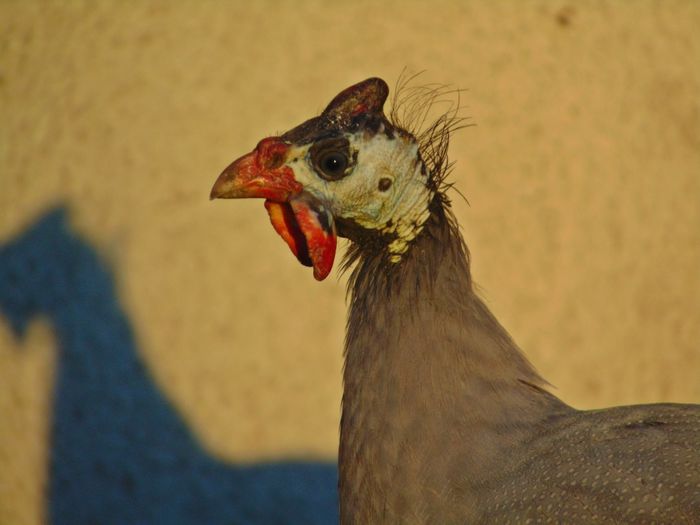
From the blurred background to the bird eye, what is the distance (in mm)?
2087

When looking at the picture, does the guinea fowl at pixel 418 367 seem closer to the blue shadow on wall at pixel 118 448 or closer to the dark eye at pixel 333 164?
the dark eye at pixel 333 164

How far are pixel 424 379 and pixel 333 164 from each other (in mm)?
558

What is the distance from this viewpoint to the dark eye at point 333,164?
2.57m

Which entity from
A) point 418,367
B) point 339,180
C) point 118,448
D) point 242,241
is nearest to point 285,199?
point 339,180

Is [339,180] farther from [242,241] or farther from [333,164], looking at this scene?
[242,241]

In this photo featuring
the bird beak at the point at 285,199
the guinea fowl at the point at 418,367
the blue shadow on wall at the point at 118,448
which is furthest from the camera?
the blue shadow on wall at the point at 118,448

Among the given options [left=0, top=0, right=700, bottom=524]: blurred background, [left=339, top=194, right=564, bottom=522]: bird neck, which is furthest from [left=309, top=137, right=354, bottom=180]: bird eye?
[left=0, top=0, right=700, bottom=524]: blurred background

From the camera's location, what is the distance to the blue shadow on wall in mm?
4668

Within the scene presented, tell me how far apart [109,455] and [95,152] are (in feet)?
4.46

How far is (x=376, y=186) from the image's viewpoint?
259 cm

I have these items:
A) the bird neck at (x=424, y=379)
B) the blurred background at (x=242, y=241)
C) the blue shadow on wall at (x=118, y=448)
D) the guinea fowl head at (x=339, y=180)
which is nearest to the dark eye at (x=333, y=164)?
the guinea fowl head at (x=339, y=180)

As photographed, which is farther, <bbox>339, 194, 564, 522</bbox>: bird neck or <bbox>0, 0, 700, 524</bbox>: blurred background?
<bbox>0, 0, 700, 524</bbox>: blurred background

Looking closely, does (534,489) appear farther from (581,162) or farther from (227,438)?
(581,162)

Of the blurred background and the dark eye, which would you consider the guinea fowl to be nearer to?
the dark eye
